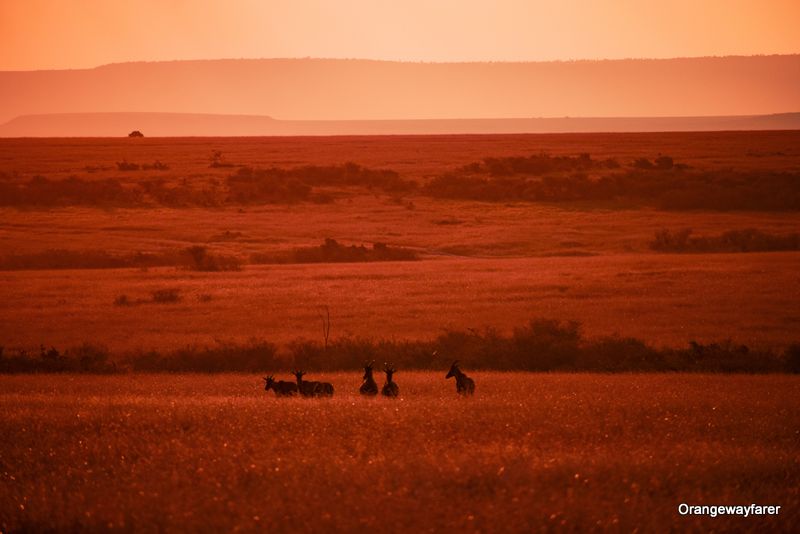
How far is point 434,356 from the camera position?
22.6 metres

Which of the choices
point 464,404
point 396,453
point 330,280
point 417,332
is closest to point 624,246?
point 330,280

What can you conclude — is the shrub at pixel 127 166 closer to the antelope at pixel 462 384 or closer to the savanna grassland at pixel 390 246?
the savanna grassland at pixel 390 246

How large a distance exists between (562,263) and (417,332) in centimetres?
1526

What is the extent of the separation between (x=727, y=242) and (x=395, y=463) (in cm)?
3846

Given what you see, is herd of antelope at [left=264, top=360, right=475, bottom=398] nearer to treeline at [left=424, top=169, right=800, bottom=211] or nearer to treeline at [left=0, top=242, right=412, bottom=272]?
treeline at [left=0, top=242, right=412, bottom=272]

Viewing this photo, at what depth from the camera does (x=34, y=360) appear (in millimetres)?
22781

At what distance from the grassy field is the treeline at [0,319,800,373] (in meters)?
6.56

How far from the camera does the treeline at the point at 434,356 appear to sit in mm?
22125

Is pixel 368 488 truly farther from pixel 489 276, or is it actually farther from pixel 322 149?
pixel 322 149

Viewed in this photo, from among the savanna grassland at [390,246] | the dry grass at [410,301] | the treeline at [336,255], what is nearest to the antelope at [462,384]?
the dry grass at [410,301]

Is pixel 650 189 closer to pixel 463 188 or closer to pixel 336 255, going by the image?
pixel 463 188

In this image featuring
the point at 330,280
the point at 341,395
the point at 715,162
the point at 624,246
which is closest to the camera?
the point at 341,395

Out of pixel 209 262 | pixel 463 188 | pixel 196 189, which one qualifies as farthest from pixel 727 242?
pixel 196 189

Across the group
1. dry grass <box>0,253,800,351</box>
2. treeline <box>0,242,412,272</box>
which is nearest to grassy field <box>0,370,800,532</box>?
dry grass <box>0,253,800,351</box>
